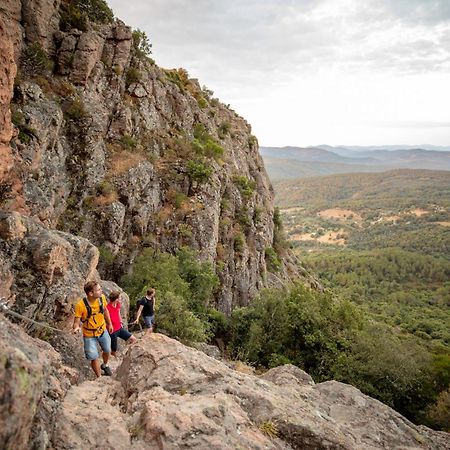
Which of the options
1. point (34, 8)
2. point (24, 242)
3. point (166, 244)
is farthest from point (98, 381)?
point (34, 8)

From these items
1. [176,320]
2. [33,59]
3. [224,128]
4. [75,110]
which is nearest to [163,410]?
[176,320]

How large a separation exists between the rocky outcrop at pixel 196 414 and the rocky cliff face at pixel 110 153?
13855mm

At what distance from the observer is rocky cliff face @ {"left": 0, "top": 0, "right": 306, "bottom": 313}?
23.0m

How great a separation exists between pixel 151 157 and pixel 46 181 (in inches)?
439

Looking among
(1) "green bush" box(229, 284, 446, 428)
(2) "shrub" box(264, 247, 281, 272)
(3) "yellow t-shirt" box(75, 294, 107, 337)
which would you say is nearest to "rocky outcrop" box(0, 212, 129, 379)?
(3) "yellow t-shirt" box(75, 294, 107, 337)

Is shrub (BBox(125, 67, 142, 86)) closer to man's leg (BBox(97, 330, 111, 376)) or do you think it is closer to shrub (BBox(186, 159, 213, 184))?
shrub (BBox(186, 159, 213, 184))

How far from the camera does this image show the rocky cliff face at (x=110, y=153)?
75.6 feet

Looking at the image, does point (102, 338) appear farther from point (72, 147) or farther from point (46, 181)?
point (72, 147)

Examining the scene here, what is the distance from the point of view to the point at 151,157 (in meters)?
33.0

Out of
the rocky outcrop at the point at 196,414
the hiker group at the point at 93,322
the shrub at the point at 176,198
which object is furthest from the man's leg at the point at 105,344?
the shrub at the point at 176,198

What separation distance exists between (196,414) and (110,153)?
2727cm

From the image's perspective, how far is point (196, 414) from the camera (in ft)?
22.5

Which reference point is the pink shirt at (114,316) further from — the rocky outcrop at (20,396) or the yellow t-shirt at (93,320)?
the rocky outcrop at (20,396)

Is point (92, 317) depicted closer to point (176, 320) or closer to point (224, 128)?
point (176, 320)
